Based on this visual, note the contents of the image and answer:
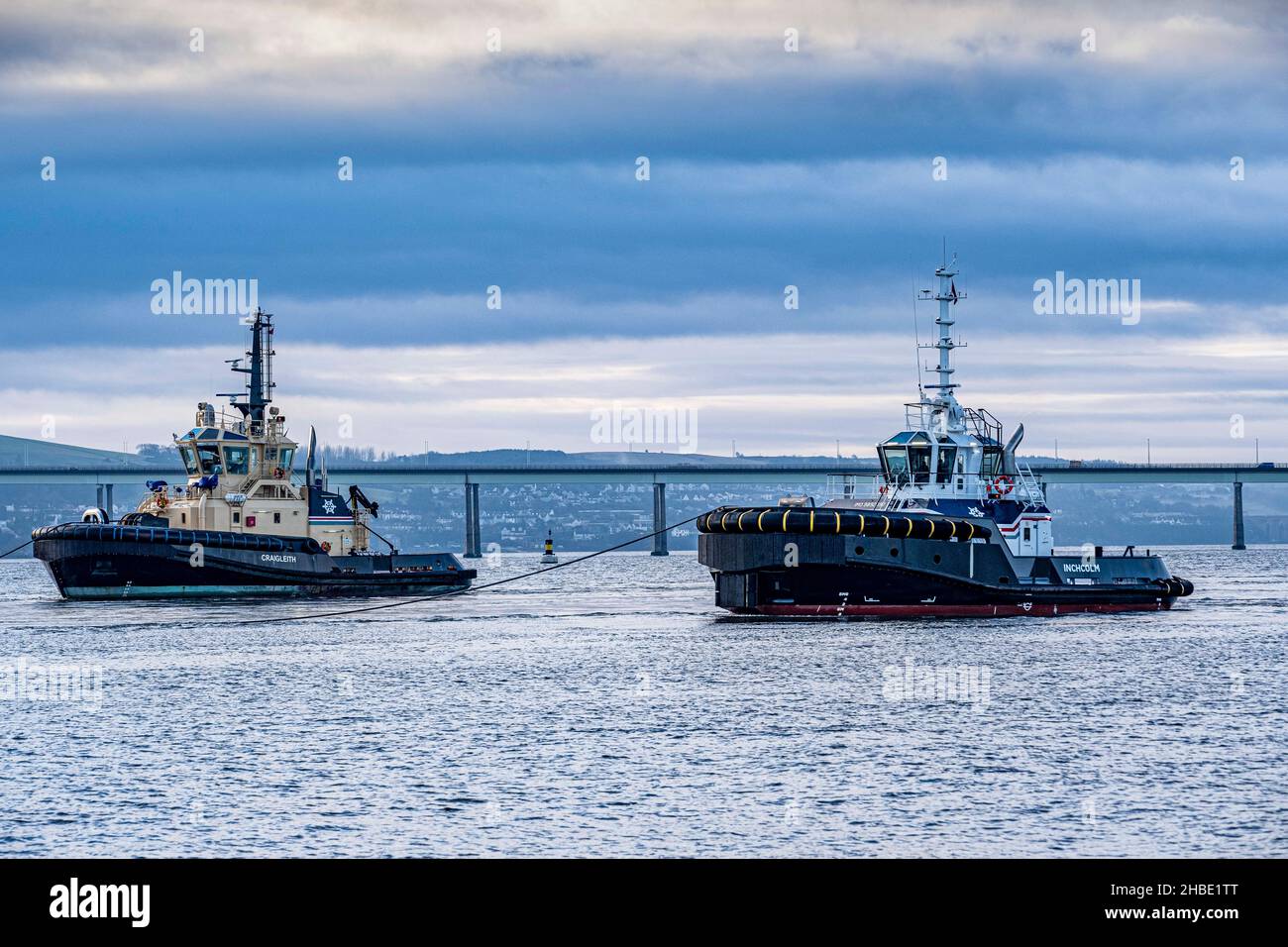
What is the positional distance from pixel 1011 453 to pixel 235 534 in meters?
40.0

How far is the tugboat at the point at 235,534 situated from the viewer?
82.8m

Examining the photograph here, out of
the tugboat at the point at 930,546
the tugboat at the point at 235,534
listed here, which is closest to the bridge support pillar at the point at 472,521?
the tugboat at the point at 235,534

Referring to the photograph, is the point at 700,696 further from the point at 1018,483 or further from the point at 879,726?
the point at 1018,483

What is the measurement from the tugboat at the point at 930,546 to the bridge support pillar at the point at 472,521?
399 ft

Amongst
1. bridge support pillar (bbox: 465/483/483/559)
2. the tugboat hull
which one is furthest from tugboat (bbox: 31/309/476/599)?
bridge support pillar (bbox: 465/483/483/559)

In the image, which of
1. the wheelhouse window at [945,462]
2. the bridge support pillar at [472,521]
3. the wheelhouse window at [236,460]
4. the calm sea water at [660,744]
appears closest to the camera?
the calm sea water at [660,744]

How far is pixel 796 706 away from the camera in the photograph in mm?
39250

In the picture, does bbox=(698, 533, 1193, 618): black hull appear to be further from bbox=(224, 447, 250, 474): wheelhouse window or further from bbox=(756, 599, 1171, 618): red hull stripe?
bbox=(224, 447, 250, 474): wheelhouse window

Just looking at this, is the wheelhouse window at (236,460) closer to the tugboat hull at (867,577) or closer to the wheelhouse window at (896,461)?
the tugboat hull at (867,577)

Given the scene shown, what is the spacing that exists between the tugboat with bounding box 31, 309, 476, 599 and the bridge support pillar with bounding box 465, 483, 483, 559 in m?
95.3

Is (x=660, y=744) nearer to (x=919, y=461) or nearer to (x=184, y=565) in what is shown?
(x=919, y=461)

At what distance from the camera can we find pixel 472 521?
189 meters
